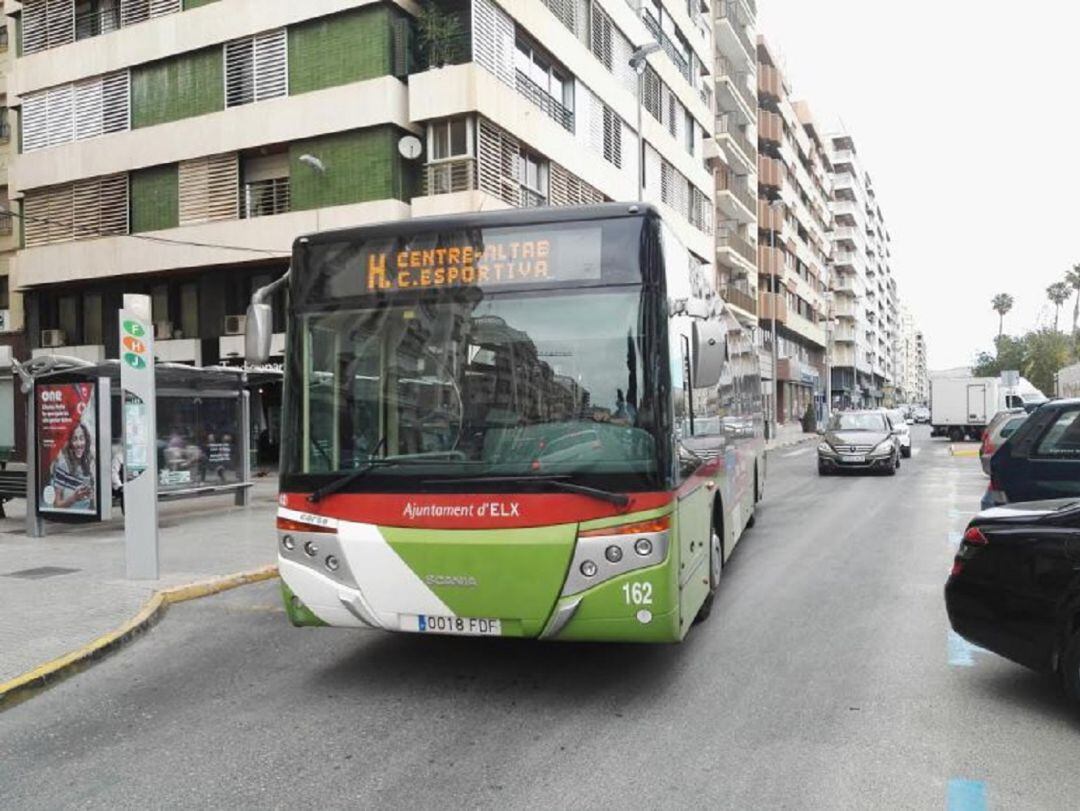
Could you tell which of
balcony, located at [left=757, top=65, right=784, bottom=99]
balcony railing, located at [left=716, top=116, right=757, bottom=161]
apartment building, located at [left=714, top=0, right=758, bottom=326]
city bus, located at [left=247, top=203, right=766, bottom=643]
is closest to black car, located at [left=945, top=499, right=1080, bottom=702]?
city bus, located at [left=247, top=203, right=766, bottom=643]

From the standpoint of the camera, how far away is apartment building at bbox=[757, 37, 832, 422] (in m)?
54.1

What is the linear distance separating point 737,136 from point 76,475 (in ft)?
143

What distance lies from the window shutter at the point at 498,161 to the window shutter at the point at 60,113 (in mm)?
13899

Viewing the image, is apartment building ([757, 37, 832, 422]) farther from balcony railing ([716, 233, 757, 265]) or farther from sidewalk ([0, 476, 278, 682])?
sidewalk ([0, 476, 278, 682])

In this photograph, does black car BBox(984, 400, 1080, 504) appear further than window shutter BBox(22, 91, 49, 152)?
No

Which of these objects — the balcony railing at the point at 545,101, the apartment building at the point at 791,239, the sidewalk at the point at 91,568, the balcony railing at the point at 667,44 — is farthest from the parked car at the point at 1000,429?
the apartment building at the point at 791,239

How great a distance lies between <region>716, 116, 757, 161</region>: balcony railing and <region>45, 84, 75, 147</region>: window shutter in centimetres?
3033

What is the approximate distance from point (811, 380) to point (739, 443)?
63043 mm

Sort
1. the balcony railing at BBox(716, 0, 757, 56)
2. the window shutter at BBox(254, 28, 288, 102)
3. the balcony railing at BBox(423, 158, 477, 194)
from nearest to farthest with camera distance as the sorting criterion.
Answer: the balcony railing at BBox(423, 158, 477, 194), the window shutter at BBox(254, 28, 288, 102), the balcony railing at BBox(716, 0, 757, 56)

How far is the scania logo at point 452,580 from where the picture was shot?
496 centimetres

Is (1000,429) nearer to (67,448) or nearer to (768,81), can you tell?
(67,448)

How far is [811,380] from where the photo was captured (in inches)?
2756

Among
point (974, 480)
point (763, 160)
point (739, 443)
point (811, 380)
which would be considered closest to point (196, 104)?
point (739, 443)

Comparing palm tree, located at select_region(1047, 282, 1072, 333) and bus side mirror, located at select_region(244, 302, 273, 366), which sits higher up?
palm tree, located at select_region(1047, 282, 1072, 333)
